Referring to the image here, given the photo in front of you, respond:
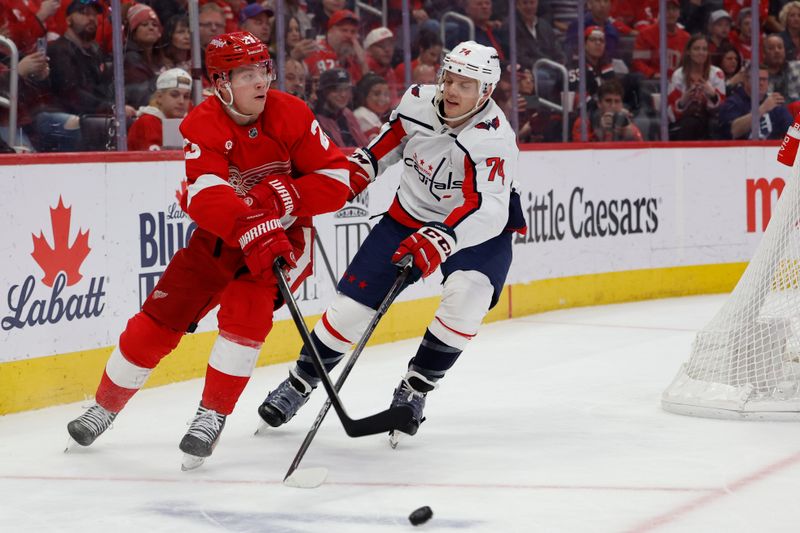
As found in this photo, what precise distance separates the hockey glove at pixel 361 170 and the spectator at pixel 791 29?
514cm

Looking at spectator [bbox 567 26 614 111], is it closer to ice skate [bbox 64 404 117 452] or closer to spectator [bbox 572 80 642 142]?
spectator [bbox 572 80 642 142]

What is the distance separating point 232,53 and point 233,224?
1.45 ft

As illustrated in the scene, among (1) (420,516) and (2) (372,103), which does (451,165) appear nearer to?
(1) (420,516)

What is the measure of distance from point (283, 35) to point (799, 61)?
13.0 ft

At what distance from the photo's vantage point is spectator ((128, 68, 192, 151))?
492cm

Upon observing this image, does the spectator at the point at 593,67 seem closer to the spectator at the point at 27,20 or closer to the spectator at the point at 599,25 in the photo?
the spectator at the point at 599,25

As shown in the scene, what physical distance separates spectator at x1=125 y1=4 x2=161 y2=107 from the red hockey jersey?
1.76 m

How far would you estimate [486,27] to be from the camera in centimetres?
687

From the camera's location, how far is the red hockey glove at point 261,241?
302 centimetres

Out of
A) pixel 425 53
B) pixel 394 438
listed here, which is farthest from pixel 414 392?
pixel 425 53

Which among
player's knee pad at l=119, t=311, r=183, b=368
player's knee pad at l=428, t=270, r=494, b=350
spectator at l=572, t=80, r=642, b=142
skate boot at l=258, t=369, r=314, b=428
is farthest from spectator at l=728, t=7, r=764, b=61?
player's knee pad at l=119, t=311, r=183, b=368

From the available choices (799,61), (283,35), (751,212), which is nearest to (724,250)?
(751,212)

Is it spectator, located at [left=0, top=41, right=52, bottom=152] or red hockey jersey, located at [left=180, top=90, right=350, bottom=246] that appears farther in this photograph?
spectator, located at [left=0, top=41, right=52, bottom=152]

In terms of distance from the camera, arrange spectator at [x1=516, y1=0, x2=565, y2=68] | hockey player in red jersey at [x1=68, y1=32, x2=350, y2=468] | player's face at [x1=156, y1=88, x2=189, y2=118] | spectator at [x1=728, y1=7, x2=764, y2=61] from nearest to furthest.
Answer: hockey player in red jersey at [x1=68, y1=32, x2=350, y2=468], player's face at [x1=156, y1=88, x2=189, y2=118], spectator at [x1=516, y1=0, x2=565, y2=68], spectator at [x1=728, y1=7, x2=764, y2=61]
